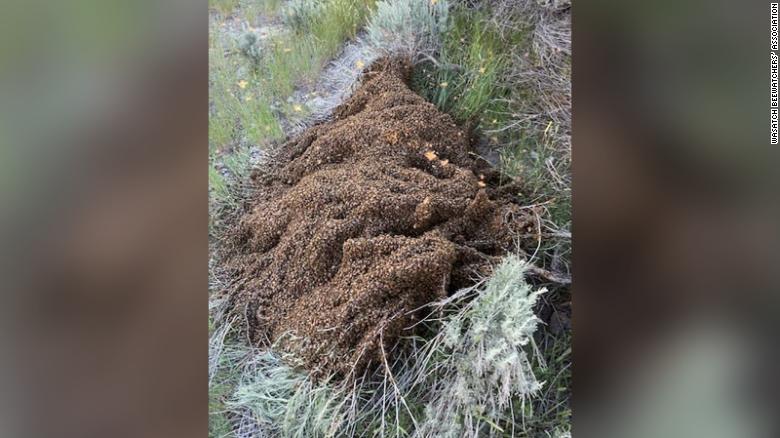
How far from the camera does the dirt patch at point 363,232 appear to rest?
139 cm

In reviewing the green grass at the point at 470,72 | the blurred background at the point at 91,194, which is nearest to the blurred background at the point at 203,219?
the blurred background at the point at 91,194

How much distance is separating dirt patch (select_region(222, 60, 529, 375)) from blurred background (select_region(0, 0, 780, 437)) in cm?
45

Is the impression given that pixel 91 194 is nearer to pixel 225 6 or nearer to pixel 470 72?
pixel 225 6

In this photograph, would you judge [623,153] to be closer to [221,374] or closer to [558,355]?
[558,355]

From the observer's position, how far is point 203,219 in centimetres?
96

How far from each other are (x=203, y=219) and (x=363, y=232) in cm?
57

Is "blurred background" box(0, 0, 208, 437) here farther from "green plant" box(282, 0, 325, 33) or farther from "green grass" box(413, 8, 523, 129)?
"green grass" box(413, 8, 523, 129)

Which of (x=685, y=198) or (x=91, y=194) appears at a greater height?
(x=91, y=194)

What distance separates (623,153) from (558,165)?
53 cm

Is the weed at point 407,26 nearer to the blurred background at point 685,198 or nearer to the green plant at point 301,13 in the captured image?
the green plant at point 301,13

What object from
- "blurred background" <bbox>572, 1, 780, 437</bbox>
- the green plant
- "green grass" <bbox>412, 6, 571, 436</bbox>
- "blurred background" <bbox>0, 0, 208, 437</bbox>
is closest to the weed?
"green grass" <bbox>412, 6, 571, 436</bbox>

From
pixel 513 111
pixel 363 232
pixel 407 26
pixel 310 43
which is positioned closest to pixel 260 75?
pixel 310 43

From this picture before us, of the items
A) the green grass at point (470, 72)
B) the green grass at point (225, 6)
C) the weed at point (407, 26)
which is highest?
the green grass at point (225, 6)

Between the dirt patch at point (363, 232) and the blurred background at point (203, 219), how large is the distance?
447 mm
